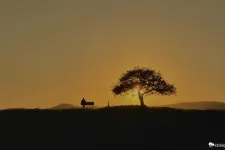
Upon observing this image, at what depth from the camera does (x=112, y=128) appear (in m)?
72.8

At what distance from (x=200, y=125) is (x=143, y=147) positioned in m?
12.5

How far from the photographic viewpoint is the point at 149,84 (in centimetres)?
11150

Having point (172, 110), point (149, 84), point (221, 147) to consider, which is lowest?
point (221, 147)

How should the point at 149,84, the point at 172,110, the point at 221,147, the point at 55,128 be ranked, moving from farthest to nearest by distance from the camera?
1. the point at 149,84
2. the point at 172,110
3. the point at 55,128
4. the point at 221,147

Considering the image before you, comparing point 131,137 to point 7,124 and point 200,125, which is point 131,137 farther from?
point 7,124

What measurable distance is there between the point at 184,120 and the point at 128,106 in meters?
12.0

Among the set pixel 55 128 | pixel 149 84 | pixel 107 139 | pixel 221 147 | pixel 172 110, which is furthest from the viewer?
pixel 149 84

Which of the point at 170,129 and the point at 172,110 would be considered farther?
the point at 172,110

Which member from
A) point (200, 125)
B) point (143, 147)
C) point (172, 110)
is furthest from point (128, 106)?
point (143, 147)

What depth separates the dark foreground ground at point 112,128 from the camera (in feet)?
217

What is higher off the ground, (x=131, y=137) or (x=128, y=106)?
(x=128, y=106)

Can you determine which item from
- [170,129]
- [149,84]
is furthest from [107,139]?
[149,84]

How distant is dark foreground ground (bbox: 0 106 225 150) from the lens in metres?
66.1

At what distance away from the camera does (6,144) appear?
2677 inches
